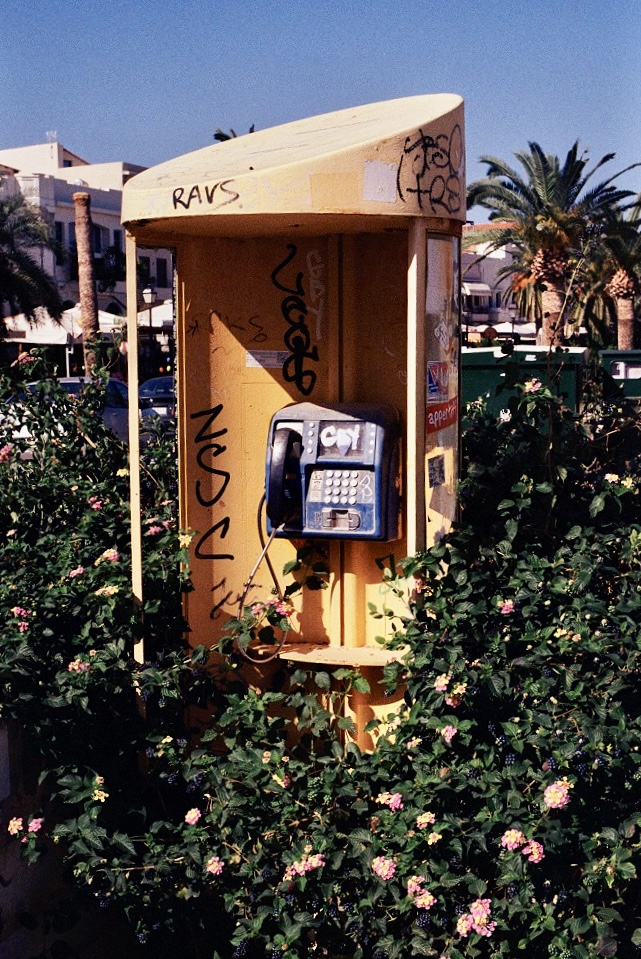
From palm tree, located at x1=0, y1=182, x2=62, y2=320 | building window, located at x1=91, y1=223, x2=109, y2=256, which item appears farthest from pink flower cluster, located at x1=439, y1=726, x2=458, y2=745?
building window, located at x1=91, y1=223, x2=109, y2=256

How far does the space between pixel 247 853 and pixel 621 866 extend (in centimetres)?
100

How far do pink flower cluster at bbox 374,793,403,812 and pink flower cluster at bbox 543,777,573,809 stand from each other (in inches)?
15.8

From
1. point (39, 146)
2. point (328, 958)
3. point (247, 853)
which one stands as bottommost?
point (328, 958)

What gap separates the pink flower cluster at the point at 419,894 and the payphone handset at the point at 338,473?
1.11m

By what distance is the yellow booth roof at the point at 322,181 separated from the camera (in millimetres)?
3264

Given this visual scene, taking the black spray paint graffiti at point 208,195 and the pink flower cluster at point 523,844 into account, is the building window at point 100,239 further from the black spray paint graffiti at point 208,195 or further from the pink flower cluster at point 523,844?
the pink flower cluster at point 523,844

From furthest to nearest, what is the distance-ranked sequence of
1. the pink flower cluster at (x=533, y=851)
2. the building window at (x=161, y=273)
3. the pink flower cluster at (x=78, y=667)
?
the building window at (x=161, y=273) → the pink flower cluster at (x=78, y=667) → the pink flower cluster at (x=533, y=851)

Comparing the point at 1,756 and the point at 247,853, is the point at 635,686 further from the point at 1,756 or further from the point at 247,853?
the point at 1,756

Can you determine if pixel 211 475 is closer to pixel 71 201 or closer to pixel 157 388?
pixel 157 388

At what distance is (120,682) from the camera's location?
344 cm

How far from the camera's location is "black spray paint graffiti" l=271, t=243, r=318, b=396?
3.95 meters

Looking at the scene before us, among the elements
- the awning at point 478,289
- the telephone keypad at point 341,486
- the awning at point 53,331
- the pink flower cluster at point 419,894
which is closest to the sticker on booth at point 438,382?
the telephone keypad at point 341,486

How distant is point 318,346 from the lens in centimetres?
396

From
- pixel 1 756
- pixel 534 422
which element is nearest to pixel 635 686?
pixel 534 422
